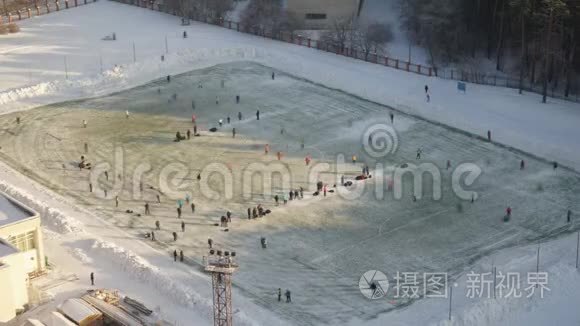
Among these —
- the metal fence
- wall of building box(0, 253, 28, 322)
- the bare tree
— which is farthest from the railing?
wall of building box(0, 253, 28, 322)

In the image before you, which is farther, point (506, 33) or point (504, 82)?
point (506, 33)

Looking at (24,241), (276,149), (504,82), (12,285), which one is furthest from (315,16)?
(12,285)

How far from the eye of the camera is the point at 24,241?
134 ft

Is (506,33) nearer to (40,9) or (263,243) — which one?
(263,243)

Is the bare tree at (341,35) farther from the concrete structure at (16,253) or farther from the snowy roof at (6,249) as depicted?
the snowy roof at (6,249)

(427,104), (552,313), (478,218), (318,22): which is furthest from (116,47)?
(552,313)

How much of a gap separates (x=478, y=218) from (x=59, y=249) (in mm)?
19231

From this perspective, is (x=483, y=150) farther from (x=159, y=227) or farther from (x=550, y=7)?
(x=159, y=227)

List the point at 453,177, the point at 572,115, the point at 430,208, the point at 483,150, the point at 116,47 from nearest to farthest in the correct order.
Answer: the point at 430,208 → the point at 453,177 → the point at 483,150 → the point at 572,115 → the point at 116,47

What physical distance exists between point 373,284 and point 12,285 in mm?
14310

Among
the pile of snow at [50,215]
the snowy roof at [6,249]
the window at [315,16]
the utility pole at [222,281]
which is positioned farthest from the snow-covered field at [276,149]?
the window at [315,16]

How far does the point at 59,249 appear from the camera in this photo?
4309 cm

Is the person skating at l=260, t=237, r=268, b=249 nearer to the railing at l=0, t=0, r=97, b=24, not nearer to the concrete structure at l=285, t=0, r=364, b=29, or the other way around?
the concrete structure at l=285, t=0, r=364, b=29

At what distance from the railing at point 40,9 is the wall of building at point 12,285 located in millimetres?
42353
